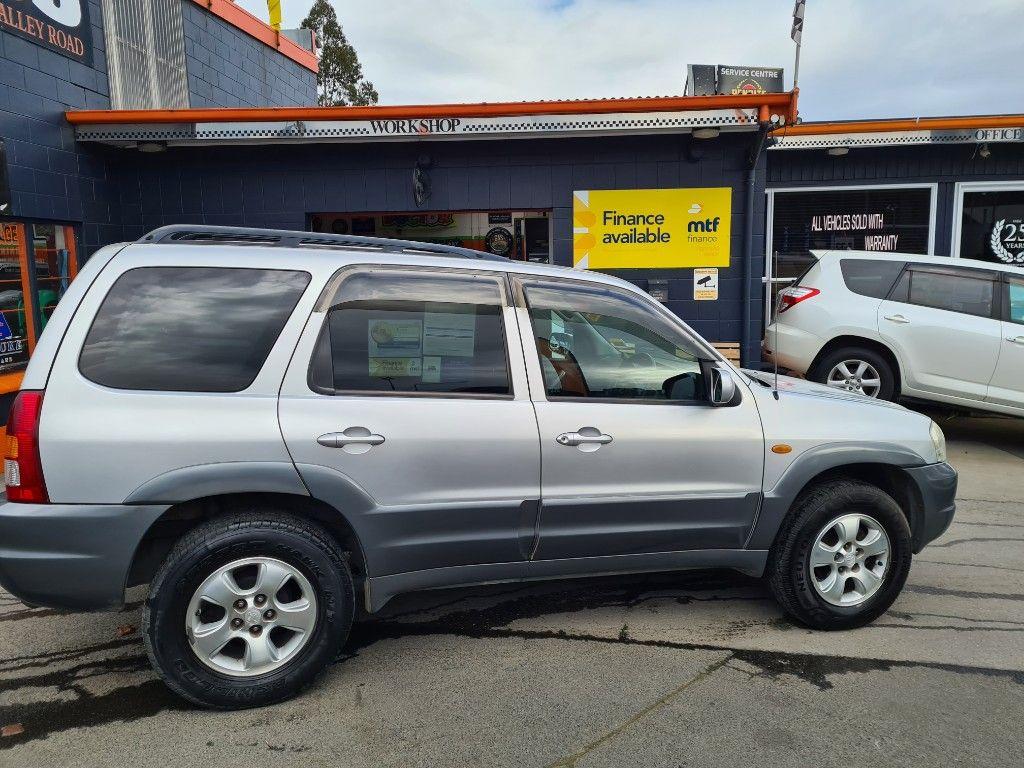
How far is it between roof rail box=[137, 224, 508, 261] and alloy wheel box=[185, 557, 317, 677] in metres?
1.41

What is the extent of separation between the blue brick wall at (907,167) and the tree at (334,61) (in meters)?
22.3

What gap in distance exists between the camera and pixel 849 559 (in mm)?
3709

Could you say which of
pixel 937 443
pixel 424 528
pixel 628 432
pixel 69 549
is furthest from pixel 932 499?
pixel 69 549

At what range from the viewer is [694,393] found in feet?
11.8

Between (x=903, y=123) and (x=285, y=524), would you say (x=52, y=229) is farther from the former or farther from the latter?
(x=903, y=123)

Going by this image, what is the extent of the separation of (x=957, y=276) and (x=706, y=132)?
2999 millimetres

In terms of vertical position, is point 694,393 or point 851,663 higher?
point 694,393

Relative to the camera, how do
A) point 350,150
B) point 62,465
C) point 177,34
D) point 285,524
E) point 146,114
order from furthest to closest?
point 177,34 → point 350,150 → point 146,114 → point 285,524 → point 62,465

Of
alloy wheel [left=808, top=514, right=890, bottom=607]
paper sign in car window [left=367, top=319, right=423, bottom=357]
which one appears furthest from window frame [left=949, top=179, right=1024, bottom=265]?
paper sign in car window [left=367, top=319, right=423, bottom=357]

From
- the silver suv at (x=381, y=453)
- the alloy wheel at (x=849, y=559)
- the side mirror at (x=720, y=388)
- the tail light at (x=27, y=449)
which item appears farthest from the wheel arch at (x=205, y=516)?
the alloy wheel at (x=849, y=559)

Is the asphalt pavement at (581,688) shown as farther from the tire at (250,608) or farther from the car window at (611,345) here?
the car window at (611,345)

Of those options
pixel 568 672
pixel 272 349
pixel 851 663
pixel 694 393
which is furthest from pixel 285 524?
pixel 851 663

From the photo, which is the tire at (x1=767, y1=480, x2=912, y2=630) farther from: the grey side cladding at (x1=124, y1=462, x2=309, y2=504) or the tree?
the tree

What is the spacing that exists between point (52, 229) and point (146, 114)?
5.17 feet
